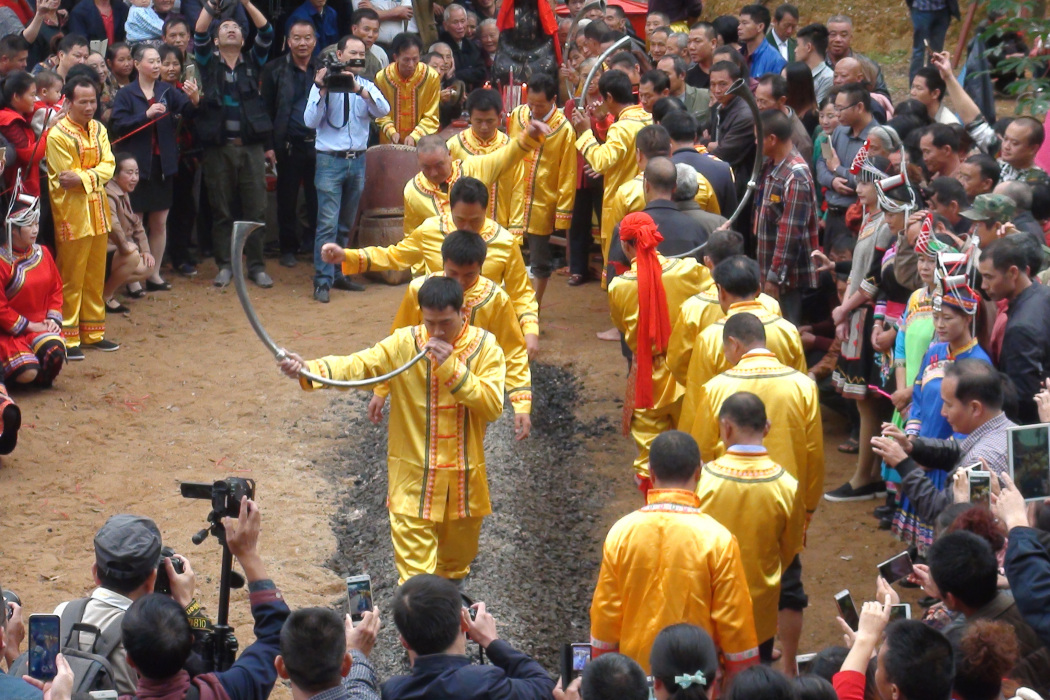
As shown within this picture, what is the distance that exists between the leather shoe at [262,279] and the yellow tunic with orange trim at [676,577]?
7847 millimetres

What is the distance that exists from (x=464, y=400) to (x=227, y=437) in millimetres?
3798

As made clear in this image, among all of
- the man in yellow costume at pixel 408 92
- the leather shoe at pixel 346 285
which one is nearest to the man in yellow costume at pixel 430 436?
the leather shoe at pixel 346 285

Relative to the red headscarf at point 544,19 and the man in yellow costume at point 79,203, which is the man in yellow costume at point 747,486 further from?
the red headscarf at point 544,19

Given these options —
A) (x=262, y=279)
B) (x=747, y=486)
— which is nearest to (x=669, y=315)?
(x=747, y=486)

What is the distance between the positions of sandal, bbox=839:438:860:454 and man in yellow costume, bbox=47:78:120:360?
6.00m

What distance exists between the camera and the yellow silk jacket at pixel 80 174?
9.54 metres

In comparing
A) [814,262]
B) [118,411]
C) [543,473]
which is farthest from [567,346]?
[118,411]

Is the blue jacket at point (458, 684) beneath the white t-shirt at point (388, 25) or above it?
beneath

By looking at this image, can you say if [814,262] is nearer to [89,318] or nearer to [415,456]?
[415,456]

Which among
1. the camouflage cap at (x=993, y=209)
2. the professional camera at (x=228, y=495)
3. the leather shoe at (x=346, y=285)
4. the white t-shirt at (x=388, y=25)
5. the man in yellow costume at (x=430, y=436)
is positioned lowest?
the leather shoe at (x=346, y=285)

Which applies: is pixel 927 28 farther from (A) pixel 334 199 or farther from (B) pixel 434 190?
(B) pixel 434 190

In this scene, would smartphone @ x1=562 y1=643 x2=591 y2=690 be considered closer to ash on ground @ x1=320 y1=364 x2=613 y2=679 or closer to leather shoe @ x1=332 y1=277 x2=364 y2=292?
ash on ground @ x1=320 y1=364 x2=613 y2=679

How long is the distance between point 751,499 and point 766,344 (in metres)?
1.22

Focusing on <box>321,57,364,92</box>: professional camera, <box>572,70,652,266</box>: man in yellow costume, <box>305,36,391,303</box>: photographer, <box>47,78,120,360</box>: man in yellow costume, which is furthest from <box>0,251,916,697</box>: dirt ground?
<box>321,57,364,92</box>: professional camera
